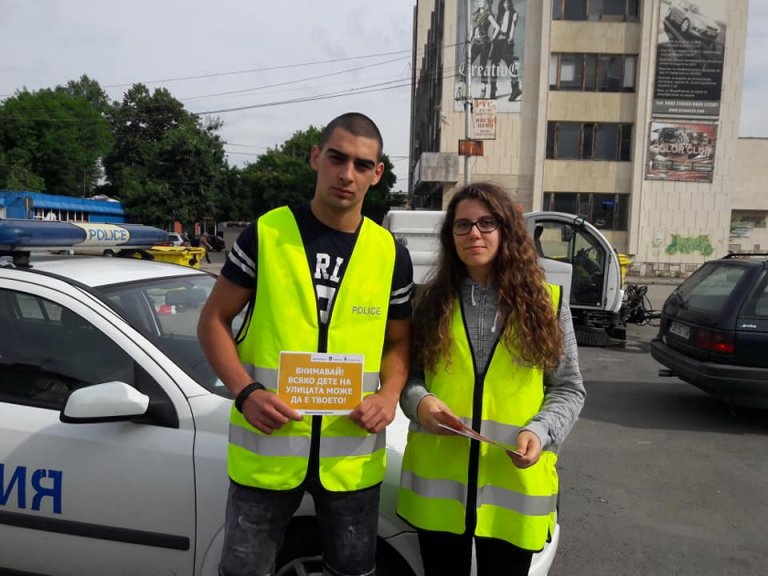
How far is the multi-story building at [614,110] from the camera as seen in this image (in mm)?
27188

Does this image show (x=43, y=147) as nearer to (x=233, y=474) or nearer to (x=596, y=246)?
(x=596, y=246)

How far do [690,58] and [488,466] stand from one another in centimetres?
3083

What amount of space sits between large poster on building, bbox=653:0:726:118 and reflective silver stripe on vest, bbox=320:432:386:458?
2957 cm

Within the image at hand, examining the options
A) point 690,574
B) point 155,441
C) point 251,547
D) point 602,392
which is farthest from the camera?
point 602,392

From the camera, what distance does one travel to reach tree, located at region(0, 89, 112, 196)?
4734 centimetres

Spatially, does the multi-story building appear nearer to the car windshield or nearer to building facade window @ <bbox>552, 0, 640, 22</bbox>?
building facade window @ <bbox>552, 0, 640, 22</bbox>

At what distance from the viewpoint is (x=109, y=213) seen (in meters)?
49.2

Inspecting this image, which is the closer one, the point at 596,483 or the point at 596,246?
the point at 596,483

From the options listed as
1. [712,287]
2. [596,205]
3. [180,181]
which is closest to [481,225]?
[712,287]

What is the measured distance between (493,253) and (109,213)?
173ft

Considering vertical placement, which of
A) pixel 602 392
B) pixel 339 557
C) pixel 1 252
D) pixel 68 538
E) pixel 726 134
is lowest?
pixel 602 392

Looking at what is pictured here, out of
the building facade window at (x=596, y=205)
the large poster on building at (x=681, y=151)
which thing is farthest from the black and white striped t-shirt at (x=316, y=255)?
the large poster on building at (x=681, y=151)

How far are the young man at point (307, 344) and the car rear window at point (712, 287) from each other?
5.00m

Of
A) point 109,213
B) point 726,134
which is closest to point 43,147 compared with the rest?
point 109,213
